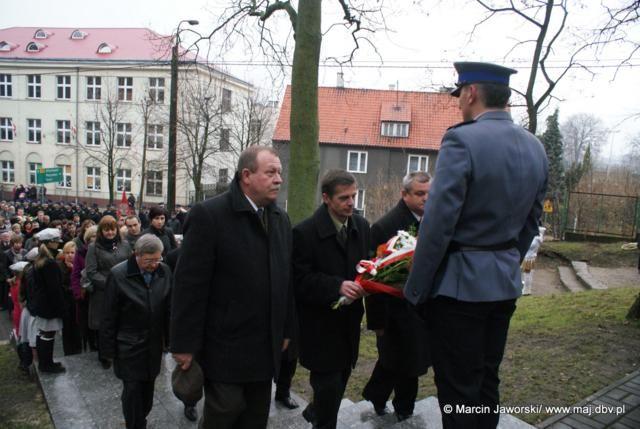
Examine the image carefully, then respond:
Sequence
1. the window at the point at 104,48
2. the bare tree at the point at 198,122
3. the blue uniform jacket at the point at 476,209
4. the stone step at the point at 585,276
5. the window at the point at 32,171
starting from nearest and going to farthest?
1. the blue uniform jacket at the point at 476,209
2. the stone step at the point at 585,276
3. the bare tree at the point at 198,122
4. the window at the point at 104,48
5. the window at the point at 32,171

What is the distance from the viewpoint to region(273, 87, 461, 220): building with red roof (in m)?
37.4

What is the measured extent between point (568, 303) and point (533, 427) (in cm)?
536

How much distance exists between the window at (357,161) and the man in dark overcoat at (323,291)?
35.1 m

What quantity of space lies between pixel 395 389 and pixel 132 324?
232 cm

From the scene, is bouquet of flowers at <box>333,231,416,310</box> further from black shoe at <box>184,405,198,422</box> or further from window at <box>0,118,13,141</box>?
window at <box>0,118,13,141</box>

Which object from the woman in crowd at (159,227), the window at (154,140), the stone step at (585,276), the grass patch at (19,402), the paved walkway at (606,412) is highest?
the window at (154,140)

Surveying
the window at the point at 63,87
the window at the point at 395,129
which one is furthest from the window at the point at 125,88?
the window at the point at 395,129

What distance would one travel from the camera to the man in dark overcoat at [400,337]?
360 cm

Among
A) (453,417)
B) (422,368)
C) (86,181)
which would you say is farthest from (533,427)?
(86,181)

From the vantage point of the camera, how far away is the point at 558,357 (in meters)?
5.19

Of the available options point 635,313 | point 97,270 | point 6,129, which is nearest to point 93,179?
point 6,129

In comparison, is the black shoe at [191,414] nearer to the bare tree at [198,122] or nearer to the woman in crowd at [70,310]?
the woman in crowd at [70,310]

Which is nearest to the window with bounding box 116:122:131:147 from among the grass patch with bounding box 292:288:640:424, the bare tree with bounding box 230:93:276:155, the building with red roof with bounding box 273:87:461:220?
the bare tree with bounding box 230:93:276:155

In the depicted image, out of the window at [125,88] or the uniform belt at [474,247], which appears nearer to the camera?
the uniform belt at [474,247]
